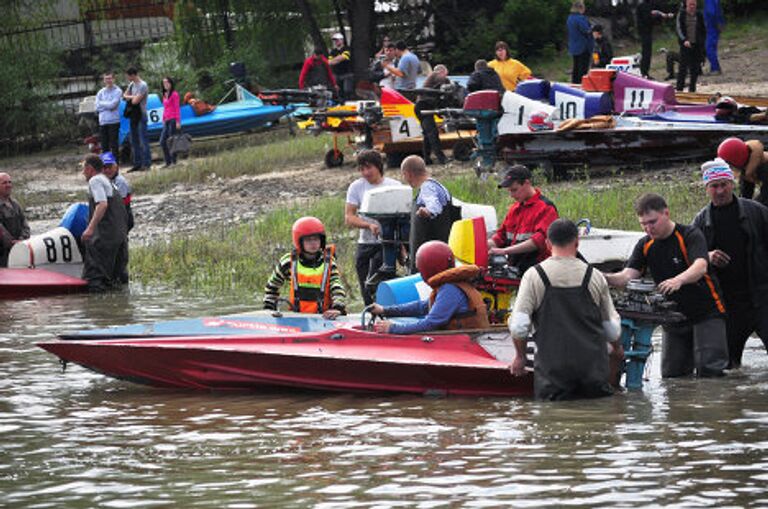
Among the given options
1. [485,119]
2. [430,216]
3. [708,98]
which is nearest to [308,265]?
[430,216]

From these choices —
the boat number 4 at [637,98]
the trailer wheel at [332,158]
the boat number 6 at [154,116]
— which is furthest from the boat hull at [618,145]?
the boat number 6 at [154,116]

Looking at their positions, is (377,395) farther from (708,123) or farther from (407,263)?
(708,123)

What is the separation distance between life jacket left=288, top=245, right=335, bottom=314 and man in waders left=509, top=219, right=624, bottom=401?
2.68m

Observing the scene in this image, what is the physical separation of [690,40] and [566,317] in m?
19.4

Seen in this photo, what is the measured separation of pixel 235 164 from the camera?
29.1m

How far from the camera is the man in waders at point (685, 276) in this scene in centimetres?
1052

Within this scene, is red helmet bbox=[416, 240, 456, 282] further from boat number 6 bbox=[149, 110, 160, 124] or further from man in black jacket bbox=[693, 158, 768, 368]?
boat number 6 bbox=[149, 110, 160, 124]

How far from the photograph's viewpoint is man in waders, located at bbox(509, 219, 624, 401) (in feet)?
31.9

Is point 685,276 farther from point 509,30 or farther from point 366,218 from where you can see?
point 509,30

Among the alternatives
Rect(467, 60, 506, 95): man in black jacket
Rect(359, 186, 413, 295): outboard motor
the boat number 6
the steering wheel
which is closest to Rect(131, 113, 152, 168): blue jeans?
the boat number 6

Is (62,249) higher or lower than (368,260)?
lower

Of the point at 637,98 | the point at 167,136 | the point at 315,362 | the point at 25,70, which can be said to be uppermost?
the point at 25,70

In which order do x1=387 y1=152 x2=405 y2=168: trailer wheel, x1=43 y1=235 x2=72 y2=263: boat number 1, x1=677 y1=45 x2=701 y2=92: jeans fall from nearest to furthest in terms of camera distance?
x1=43 y1=235 x2=72 y2=263: boat number 1, x1=387 y1=152 x2=405 y2=168: trailer wheel, x1=677 y1=45 x2=701 y2=92: jeans

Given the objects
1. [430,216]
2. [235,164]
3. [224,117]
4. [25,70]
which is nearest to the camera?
[430,216]
